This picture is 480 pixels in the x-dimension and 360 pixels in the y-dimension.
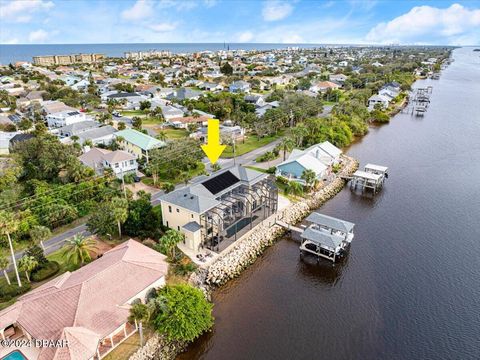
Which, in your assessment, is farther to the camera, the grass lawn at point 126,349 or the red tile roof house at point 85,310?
the grass lawn at point 126,349

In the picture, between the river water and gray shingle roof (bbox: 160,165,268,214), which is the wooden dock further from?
gray shingle roof (bbox: 160,165,268,214)

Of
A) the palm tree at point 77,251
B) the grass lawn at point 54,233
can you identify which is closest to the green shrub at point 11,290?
→ the palm tree at point 77,251

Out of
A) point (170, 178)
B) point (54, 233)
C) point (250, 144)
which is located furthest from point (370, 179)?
point (54, 233)

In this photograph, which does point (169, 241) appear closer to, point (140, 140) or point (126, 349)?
point (126, 349)

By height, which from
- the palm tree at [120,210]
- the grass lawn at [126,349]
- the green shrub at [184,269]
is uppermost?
the palm tree at [120,210]

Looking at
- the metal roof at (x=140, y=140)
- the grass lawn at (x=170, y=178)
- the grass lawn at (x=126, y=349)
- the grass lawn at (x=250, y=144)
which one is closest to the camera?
the grass lawn at (x=126, y=349)

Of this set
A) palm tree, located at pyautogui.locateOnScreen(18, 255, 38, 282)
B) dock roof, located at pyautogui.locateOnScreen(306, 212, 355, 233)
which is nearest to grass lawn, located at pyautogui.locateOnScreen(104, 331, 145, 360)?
palm tree, located at pyautogui.locateOnScreen(18, 255, 38, 282)

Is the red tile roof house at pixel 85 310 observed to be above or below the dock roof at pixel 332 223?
above

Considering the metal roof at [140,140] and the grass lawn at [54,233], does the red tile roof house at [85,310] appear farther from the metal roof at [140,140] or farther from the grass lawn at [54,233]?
the metal roof at [140,140]
